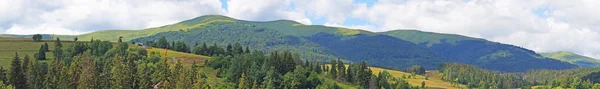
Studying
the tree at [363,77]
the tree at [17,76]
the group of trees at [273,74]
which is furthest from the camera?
the tree at [363,77]

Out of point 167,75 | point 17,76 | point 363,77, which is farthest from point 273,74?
point 17,76

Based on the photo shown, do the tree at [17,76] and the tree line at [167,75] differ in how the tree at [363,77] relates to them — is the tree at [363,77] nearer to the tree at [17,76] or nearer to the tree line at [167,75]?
the tree line at [167,75]

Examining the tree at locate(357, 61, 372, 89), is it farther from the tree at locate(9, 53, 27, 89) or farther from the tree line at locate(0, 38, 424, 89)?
the tree at locate(9, 53, 27, 89)

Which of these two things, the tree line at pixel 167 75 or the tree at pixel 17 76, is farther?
the tree at pixel 17 76

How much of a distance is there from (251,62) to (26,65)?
2430 inches

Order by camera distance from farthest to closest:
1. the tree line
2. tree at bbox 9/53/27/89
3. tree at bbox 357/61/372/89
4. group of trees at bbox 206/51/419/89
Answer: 1. tree at bbox 357/61/372/89
2. group of trees at bbox 206/51/419/89
3. tree at bbox 9/53/27/89
4. the tree line

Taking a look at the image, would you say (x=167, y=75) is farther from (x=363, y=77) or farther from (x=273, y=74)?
(x=363, y=77)

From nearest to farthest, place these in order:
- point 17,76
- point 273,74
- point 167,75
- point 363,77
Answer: point 167,75, point 17,76, point 273,74, point 363,77

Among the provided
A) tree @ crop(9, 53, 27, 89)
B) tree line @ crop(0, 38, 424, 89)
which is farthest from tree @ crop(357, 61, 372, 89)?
tree @ crop(9, 53, 27, 89)

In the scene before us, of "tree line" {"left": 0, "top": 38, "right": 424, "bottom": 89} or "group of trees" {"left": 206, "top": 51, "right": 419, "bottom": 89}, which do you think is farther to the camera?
"group of trees" {"left": 206, "top": 51, "right": 419, "bottom": 89}

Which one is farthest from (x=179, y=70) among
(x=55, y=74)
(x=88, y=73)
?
(x=55, y=74)

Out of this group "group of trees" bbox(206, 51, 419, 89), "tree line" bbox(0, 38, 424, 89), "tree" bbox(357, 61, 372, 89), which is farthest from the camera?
"tree" bbox(357, 61, 372, 89)

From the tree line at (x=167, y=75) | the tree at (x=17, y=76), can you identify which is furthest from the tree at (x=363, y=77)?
the tree at (x=17, y=76)

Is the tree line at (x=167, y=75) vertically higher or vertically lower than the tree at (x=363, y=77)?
higher
